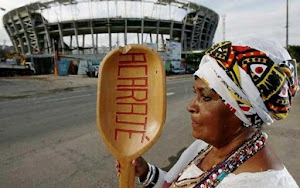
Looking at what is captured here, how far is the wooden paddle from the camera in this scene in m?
1.24

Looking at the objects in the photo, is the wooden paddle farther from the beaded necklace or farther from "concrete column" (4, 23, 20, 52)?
"concrete column" (4, 23, 20, 52)

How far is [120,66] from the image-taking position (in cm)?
128

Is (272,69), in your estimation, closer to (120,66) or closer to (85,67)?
(120,66)

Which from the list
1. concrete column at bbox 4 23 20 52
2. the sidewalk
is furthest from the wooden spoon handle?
concrete column at bbox 4 23 20 52

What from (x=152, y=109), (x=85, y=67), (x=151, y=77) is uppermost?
(x=151, y=77)

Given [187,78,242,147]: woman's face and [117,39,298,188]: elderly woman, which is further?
[187,78,242,147]: woman's face

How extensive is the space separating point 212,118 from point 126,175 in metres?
0.39

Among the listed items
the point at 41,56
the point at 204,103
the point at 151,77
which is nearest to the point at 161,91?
the point at 151,77

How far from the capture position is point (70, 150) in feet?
15.4

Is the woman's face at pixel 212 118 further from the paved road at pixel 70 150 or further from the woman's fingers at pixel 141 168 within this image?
the paved road at pixel 70 150

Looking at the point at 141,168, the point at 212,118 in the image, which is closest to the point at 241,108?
the point at 212,118

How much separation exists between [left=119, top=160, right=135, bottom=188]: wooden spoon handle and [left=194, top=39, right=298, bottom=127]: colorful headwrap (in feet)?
1.43

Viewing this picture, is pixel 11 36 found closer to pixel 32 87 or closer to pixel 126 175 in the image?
pixel 32 87

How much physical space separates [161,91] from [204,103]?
17 cm
